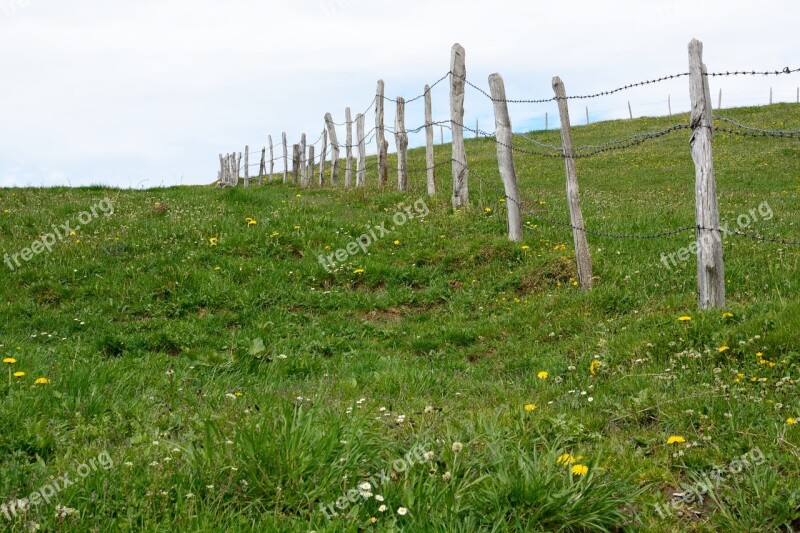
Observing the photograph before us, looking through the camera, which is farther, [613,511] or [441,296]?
[441,296]

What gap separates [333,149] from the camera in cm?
2605

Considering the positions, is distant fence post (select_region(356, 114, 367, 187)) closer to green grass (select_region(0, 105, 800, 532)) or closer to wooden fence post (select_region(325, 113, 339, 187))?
wooden fence post (select_region(325, 113, 339, 187))

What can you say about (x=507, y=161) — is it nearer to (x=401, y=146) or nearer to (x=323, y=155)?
(x=401, y=146)

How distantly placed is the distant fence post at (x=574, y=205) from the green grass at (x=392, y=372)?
352 millimetres

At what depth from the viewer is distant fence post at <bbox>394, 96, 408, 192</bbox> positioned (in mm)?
18766

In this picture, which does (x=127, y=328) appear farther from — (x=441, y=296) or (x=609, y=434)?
(x=609, y=434)

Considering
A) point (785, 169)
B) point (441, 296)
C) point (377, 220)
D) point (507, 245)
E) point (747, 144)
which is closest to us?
point (441, 296)

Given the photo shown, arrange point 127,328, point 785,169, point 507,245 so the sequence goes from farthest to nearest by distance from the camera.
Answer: point 785,169
point 507,245
point 127,328

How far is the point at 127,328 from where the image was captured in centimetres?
961

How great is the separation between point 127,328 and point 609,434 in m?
7.09

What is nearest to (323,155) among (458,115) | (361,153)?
(361,153)

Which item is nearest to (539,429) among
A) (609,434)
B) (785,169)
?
(609,434)

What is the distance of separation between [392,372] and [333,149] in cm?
2014

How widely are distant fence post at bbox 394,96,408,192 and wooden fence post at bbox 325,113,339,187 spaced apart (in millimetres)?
5283
